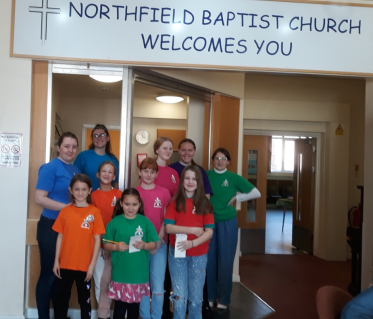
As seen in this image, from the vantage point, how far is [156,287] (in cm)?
265

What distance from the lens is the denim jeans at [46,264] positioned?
8.64ft

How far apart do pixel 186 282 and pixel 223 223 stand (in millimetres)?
901

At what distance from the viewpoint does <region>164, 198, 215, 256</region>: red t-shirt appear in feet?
8.49

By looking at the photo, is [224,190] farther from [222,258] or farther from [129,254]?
[129,254]

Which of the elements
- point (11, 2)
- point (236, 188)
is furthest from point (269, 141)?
point (11, 2)

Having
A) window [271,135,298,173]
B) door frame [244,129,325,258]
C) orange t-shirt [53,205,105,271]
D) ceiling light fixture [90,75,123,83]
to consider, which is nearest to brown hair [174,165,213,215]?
orange t-shirt [53,205,105,271]

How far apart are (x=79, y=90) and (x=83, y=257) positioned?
1.90 meters

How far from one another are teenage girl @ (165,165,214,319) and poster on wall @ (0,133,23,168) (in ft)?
4.25

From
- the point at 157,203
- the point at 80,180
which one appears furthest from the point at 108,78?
the point at 157,203

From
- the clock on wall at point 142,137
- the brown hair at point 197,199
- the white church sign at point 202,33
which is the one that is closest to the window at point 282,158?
the clock on wall at point 142,137

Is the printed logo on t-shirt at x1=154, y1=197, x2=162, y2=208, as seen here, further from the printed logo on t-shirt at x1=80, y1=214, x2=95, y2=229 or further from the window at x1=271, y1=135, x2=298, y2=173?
the window at x1=271, y1=135, x2=298, y2=173

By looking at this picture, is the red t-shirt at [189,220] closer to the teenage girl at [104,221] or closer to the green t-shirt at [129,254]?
the green t-shirt at [129,254]

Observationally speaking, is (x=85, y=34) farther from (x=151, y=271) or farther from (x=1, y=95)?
(x=151, y=271)

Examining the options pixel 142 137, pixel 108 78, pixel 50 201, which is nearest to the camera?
pixel 50 201
